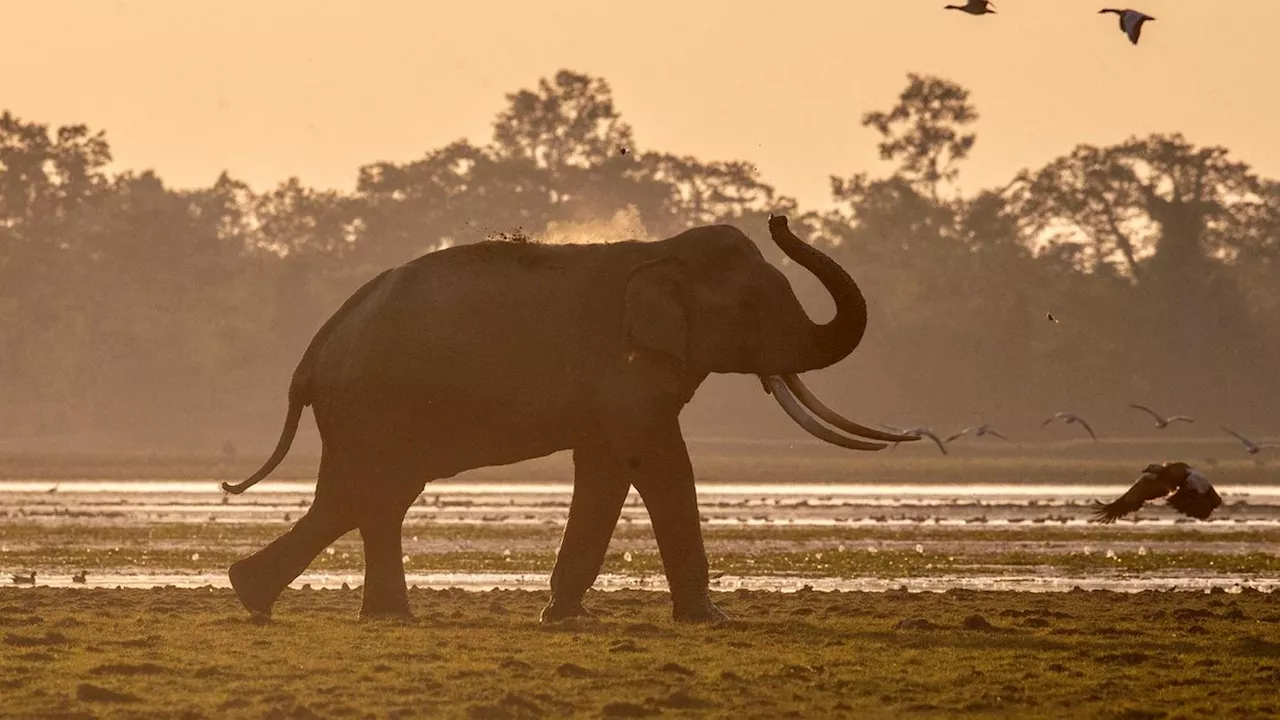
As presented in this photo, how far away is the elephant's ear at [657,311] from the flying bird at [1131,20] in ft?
15.4

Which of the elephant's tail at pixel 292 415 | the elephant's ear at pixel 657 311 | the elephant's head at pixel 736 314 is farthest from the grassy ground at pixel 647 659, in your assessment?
the elephant's ear at pixel 657 311

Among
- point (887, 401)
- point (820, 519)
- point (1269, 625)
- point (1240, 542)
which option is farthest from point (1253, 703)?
point (887, 401)

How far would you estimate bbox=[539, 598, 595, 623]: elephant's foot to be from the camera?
2377 centimetres

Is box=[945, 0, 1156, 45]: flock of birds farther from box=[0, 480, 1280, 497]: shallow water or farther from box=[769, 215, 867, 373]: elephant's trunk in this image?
box=[0, 480, 1280, 497]: shallow water

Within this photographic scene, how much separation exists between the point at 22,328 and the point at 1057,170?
4836cm

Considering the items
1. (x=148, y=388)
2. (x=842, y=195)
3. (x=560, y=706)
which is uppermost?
(x=842, y=195)

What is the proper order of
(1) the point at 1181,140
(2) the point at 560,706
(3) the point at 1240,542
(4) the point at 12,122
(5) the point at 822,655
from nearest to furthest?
(2) the point at 560,706
(5) the point at 822,655
(3) the point at 1240,542
(1) the point at 1181,140
(4) the point at 12,122

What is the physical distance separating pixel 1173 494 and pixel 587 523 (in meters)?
5.11

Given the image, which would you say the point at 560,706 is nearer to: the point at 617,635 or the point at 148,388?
the point at 617,635

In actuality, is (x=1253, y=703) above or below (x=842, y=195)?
below

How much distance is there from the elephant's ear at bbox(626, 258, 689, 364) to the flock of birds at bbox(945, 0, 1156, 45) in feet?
11.8

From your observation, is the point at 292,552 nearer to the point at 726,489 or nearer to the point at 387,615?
the point at 387,615

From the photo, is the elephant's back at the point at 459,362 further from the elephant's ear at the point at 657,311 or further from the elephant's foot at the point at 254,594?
the elephant's foot at the point at 254,594

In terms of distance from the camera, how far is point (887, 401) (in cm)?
11138
